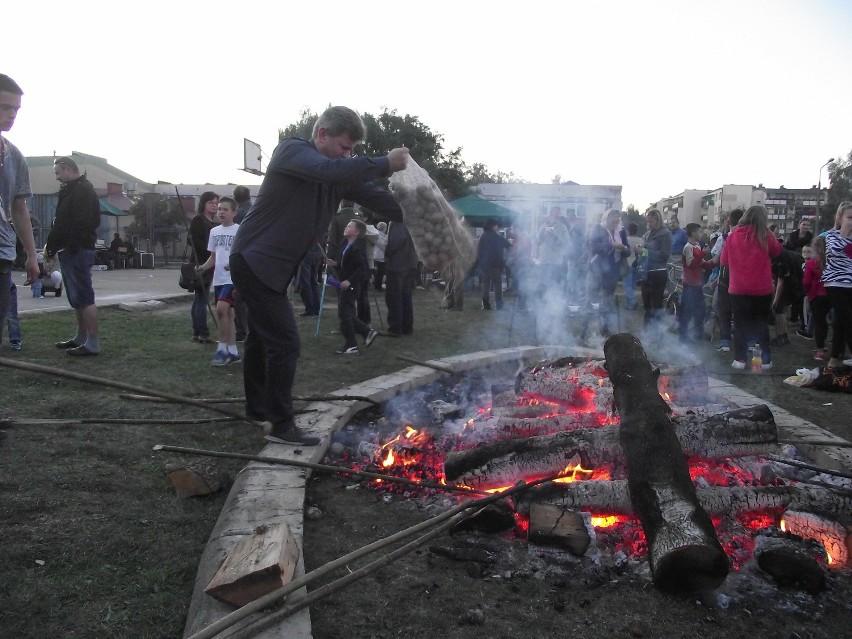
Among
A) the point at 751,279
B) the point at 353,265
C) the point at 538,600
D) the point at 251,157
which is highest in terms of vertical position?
the point at 251,157

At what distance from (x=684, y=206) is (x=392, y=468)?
113 meters

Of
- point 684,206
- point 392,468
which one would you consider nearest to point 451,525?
point 392,468

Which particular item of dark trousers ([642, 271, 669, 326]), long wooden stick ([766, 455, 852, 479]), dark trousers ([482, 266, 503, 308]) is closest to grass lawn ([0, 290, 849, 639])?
long wooden stick ([766, 455, 852, 479])

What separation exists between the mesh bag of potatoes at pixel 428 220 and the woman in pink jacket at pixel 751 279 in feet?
16.9

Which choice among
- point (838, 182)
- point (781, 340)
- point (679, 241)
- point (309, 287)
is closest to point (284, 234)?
point (309, 287)

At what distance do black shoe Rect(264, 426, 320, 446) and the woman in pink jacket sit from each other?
5827 millimetres

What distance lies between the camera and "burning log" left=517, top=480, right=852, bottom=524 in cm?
309

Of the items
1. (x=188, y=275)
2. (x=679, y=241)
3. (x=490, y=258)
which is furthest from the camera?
(x=490, y=258)

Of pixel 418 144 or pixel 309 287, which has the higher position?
pixel 418 144

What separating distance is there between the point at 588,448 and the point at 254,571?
205cm

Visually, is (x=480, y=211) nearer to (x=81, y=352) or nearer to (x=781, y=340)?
(x=781, y=340)

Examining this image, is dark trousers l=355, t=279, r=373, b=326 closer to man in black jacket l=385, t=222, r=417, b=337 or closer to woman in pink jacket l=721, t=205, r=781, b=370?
man in black jacket l=385, t=222, r=417, b=337

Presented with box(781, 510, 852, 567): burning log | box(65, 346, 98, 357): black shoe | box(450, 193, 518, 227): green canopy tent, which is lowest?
box(781, 510, 852, 567): burning log

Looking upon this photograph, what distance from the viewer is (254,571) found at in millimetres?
2184
